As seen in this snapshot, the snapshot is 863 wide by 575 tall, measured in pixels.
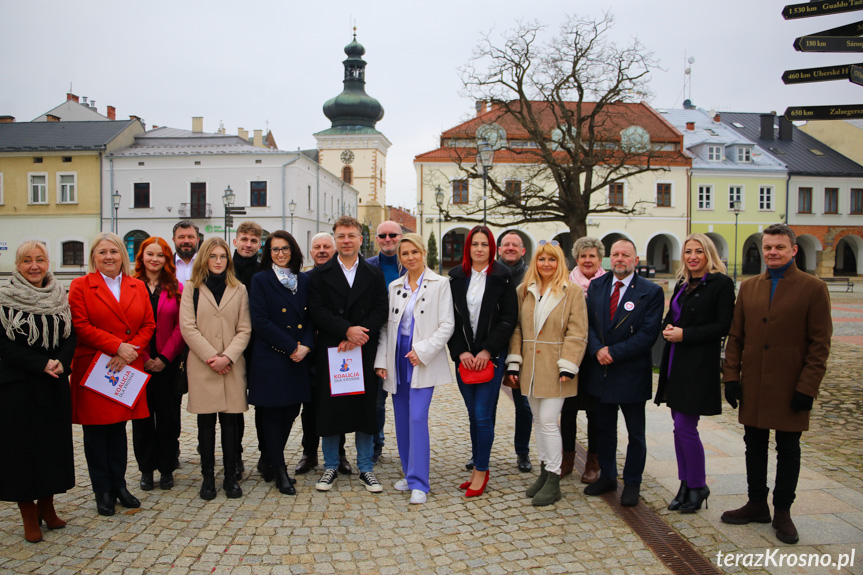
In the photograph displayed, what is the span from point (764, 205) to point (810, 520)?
4675 cm

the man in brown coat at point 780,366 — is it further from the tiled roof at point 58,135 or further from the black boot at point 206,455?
the tiled roof at point 58,135

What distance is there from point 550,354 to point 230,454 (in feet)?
8.64

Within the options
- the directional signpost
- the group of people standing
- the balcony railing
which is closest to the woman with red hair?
the group of people standing

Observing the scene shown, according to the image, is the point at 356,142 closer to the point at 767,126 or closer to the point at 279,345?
the point at 767,126

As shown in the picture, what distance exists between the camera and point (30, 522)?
4078mm

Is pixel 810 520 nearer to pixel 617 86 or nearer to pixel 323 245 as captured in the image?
pixel 323 245

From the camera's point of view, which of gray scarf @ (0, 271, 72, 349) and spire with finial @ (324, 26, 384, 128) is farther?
spire with finial @ (324, 26, 384, 128)

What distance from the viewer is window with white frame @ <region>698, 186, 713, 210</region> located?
44938 millimetres

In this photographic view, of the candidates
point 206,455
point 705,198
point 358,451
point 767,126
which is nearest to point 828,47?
point 358,451

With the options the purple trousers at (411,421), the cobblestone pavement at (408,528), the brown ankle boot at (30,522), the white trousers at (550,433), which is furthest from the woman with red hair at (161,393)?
the white trousers at (550,433)

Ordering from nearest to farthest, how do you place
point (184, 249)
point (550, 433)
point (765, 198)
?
point (550, 433) < point (184, 249) < point (765, 198)

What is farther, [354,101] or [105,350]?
[354,101]

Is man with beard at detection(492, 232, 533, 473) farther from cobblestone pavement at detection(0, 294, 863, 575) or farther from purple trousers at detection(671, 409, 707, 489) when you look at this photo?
purple trousers at detection(671, 409, 707, 489)

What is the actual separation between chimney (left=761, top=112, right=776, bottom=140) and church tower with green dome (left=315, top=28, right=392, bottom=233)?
35.2 metres
